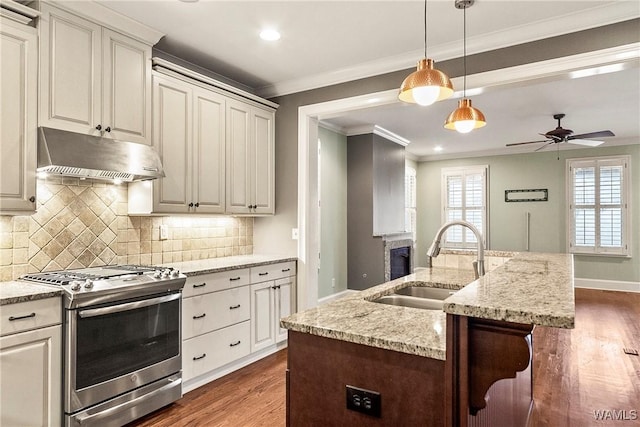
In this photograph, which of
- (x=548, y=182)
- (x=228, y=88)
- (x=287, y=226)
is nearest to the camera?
(x=228, y=88)

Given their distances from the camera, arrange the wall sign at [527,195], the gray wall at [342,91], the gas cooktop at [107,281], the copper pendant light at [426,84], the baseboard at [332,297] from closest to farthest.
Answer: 1. the copper pendant light at [426,84]
2. the gas cooktop at [107,281]
3. the gray wall at [342,91]
4. the baseboard at [332,297]
5. the wall sign at [527,195]

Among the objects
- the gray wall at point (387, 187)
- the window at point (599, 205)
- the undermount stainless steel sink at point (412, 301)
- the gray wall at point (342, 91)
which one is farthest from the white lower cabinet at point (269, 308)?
the window at point (599, 205)

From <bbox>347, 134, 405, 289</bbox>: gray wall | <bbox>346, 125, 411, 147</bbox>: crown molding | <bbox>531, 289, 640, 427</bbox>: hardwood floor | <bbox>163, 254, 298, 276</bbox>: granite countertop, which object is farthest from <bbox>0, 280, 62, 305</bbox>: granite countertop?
<bbox>346, 125, 411, 147</bbox>: crown molding

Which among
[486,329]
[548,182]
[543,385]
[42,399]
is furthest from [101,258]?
[548,182]

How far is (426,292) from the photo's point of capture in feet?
7.40

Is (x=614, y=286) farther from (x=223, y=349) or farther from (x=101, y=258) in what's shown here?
(x=101, y=258)

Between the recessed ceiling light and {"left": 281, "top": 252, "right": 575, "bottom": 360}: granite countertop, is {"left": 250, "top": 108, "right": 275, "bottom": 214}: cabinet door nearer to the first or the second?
the recessed ceiling light

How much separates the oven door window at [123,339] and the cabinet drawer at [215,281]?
0.18 m

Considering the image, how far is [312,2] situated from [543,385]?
3.34m

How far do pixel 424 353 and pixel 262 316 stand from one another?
2.56 m

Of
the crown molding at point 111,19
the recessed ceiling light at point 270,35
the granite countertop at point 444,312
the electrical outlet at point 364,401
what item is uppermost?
the recessed ceiling light at point 270,35

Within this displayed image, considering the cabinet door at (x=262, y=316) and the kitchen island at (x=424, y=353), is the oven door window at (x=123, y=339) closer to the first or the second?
the cabinet door at (x=262, y=316)

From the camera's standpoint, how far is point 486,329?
1070 mm

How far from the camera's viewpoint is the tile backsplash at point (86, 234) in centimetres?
244
